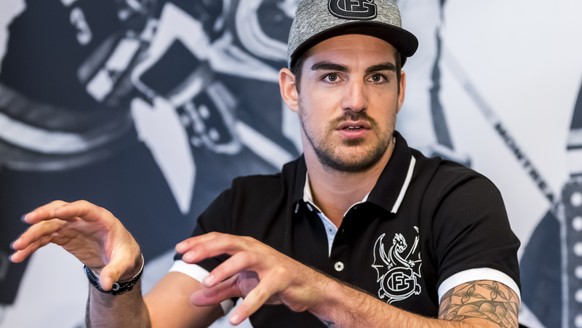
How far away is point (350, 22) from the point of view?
1800mm

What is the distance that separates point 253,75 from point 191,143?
270 millimetres

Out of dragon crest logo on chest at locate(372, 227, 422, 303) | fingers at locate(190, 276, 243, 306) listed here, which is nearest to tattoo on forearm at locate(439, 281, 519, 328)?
dragon crest logo on chest at locate(372, 227, 422, 303)

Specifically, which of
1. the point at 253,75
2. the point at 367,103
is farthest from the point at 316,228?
the point at 253,75

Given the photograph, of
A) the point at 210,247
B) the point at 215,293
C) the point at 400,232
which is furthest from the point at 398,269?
the point at 210,247

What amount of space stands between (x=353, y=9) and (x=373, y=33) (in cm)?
7

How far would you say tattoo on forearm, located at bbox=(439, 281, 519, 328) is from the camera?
1.48 m

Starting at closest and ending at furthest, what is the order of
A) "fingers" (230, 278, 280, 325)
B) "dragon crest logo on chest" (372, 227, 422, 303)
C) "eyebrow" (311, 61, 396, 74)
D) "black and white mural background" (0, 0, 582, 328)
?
1. "fingers" (230, 278, 280, 325)
2. "dragon crest logo on chest" (372, 227, 422, 303)
3. "eyebrow" (311, 61, 396, 74)
4. "black and white mural background" (0, 0, 582, 328)

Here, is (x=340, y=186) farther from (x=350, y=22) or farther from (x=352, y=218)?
(x=350, y=22)

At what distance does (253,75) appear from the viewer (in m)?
2.39

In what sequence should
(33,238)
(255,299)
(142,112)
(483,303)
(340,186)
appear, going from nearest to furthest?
(255,299) < (33,238) < (483,303) < (340,186) < (142,112)

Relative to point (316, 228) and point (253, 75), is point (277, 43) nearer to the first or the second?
point (253, 75)

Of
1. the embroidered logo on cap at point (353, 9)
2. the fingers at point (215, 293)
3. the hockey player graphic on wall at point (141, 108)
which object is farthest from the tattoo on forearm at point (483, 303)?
the hockey player graphic on wall at point (141, 108)

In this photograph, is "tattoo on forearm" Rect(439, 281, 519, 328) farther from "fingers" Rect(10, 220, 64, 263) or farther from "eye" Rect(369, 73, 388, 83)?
"fingers" Rect(10, 220, 64, 263)

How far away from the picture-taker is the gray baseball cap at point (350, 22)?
5.94 ft
